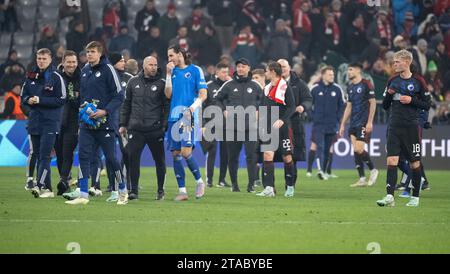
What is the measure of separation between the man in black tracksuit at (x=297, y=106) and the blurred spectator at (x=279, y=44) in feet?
37.0

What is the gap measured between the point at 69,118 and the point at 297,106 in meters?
4.60

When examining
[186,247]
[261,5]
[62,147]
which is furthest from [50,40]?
[186,247]

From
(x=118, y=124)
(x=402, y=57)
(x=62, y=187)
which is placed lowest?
(x=62, y=187)

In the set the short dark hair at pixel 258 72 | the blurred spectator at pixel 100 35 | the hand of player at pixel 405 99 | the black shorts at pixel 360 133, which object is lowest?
the black shorts at pixel 360 133

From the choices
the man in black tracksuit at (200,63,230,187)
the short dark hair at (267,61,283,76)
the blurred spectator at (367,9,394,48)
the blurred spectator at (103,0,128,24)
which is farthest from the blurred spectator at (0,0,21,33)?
the short dark hair at (267,61,283,76)

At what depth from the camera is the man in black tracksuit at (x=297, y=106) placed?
20203mm

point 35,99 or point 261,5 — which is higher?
point 261,5

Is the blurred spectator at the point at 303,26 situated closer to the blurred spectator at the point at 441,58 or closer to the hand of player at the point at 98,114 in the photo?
the blurred spectator at the point at 441,58

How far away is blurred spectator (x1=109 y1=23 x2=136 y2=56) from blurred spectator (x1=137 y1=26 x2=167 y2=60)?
456mm

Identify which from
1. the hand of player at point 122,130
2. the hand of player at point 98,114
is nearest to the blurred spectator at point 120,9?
the hand of player at point 122,130

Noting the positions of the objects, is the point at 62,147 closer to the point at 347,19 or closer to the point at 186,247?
the point at 186,247

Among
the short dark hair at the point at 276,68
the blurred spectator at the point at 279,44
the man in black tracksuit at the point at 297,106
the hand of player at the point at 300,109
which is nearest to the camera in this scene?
the short dark hair at the point at 276,68

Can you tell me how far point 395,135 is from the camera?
1672cm

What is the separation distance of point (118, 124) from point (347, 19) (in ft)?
53.8
